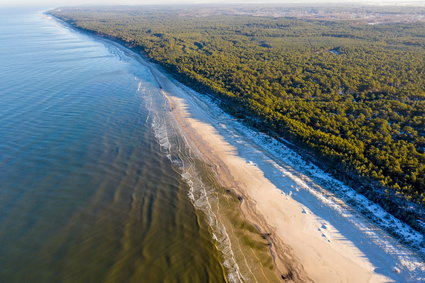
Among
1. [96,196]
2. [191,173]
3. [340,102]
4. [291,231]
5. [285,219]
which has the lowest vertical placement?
[291,231]

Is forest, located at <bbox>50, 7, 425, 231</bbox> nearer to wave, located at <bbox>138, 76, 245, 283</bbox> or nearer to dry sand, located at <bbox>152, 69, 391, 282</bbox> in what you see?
dry sand, located at <bbox>152, 69, 391, 282</bbox>

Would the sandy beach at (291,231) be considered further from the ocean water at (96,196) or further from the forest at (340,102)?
the forest at (340,102)

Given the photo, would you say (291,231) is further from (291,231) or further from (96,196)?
(96,196)

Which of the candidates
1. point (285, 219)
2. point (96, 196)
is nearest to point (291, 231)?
point (285, 219)

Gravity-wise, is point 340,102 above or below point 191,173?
above

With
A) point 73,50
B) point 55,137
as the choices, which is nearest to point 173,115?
point 55,137

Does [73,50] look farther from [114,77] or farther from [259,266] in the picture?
[259,266]
